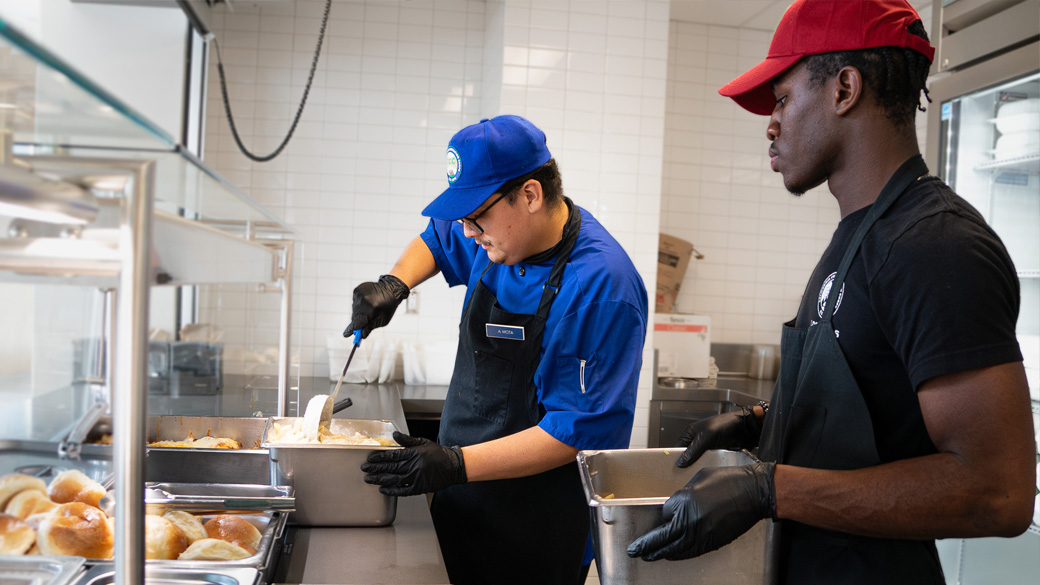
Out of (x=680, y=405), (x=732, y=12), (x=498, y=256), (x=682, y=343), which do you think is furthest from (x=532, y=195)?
(x=732, y=12)

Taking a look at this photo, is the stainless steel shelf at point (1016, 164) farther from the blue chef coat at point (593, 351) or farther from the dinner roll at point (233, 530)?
the dinner roll at point (233, 530)

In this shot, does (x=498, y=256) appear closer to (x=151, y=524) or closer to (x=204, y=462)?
(x=204, y=462)

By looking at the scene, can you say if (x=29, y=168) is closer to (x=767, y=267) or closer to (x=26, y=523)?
(x=26, y=523)

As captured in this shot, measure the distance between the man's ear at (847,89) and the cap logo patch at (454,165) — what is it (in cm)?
87

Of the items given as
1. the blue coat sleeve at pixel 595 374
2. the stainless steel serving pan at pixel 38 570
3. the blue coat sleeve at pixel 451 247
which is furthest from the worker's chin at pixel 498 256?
the stainless steel serving pan at pixel 38 570

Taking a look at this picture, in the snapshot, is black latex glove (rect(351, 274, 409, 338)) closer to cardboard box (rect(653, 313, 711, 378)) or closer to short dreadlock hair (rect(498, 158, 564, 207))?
short dreadlock hair (rect(498, 158, 564, 207))

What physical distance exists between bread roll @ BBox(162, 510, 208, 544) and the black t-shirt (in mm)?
1102

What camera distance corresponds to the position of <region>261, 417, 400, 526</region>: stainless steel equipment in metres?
1.53

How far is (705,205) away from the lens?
489 centimetres

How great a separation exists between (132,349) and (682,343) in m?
3.92

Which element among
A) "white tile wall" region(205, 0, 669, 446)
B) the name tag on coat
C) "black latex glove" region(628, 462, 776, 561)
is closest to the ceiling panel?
"white tile wall" region(205, 0, 669, 446)

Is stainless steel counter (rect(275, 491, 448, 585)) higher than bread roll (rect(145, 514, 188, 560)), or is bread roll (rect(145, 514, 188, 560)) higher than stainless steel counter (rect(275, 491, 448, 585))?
bread roll (rect(145, 514, 188, 560))

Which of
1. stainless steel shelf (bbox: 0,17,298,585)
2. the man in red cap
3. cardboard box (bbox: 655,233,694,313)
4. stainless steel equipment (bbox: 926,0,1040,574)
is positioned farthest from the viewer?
cardboard box (bbox: 655,233,694,313)

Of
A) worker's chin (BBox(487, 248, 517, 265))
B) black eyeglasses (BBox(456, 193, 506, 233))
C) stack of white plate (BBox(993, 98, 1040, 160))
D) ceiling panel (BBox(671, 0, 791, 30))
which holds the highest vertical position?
ceiling panel (BBox(671, 0, 791, 30))
